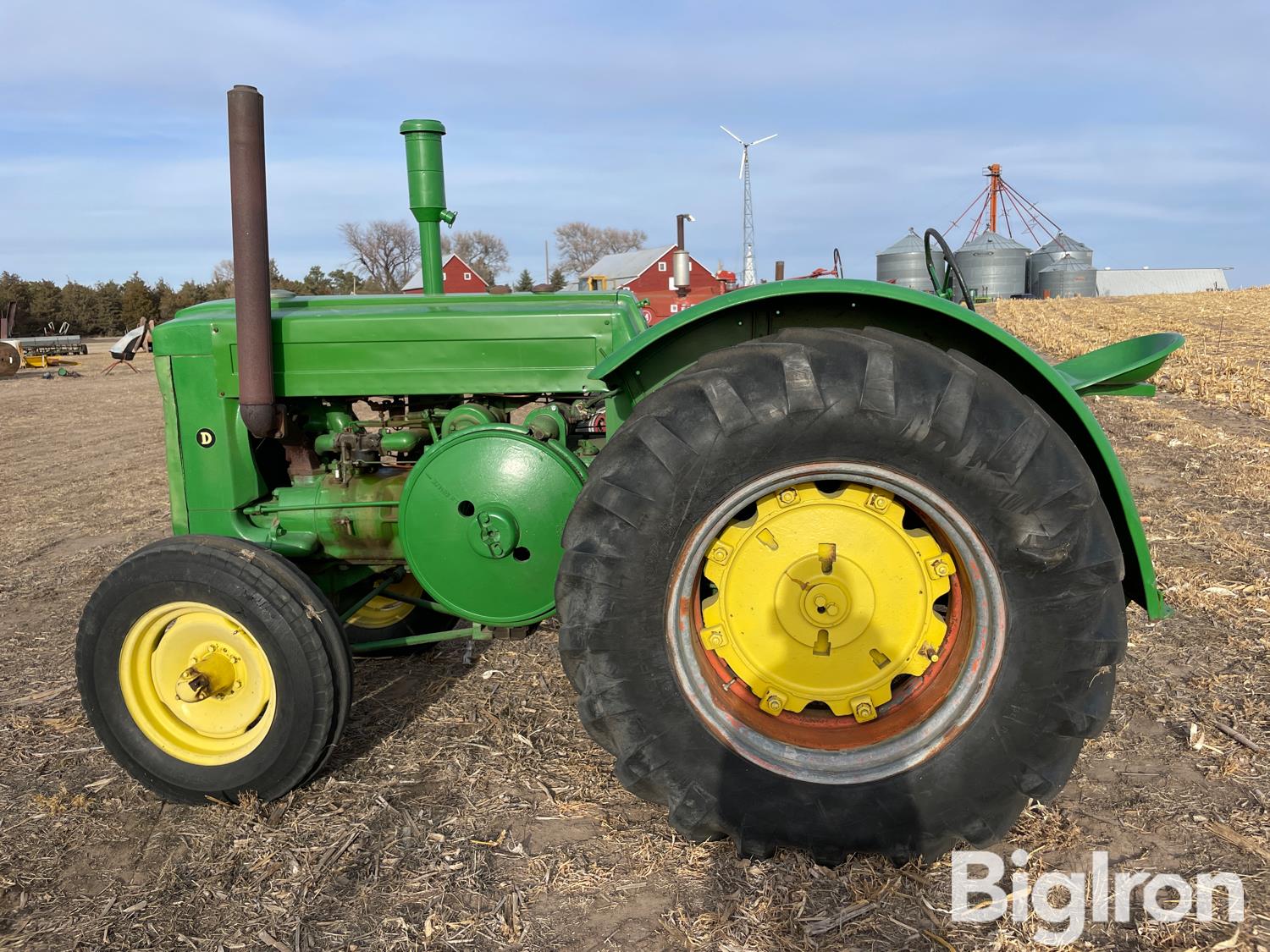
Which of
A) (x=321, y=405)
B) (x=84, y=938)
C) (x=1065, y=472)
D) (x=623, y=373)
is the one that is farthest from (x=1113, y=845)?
(x=321, y=405)

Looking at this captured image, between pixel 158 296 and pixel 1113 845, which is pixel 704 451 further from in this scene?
pixel 158 296

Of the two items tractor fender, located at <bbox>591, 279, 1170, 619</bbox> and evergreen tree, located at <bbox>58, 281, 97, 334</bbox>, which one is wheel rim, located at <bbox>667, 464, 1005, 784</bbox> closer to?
tractor fender, located at <bbox>591, 279, 1170, 619</bbox>

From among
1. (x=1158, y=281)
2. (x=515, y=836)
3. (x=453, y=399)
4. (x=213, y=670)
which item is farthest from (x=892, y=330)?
(x=1158, y=281)

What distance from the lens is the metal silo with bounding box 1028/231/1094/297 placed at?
140 ft

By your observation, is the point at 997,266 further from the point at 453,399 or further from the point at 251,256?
the point at 251,256

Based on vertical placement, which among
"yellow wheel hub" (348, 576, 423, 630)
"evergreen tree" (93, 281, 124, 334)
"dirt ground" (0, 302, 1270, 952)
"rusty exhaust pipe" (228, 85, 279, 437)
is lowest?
"dirt ground" (0, 302, 1270, 952)

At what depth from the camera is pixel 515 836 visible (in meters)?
2.39

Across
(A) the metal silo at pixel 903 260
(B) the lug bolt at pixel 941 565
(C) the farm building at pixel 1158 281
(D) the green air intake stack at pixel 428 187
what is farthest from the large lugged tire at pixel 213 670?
(C) the farm building at pixel 1158 281

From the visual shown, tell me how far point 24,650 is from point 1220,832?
4488 millimetres

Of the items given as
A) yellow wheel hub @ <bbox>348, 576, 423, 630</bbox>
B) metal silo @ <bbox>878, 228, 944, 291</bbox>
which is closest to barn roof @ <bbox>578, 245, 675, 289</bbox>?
metal silo @ <bbox>878, 228, 944, 291</bbox>

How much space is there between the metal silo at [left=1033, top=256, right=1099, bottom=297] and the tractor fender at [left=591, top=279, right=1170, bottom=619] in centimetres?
4341

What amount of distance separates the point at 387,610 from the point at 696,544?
2.03m

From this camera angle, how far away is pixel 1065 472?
6.37ft

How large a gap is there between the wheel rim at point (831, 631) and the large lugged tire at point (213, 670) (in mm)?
1090
